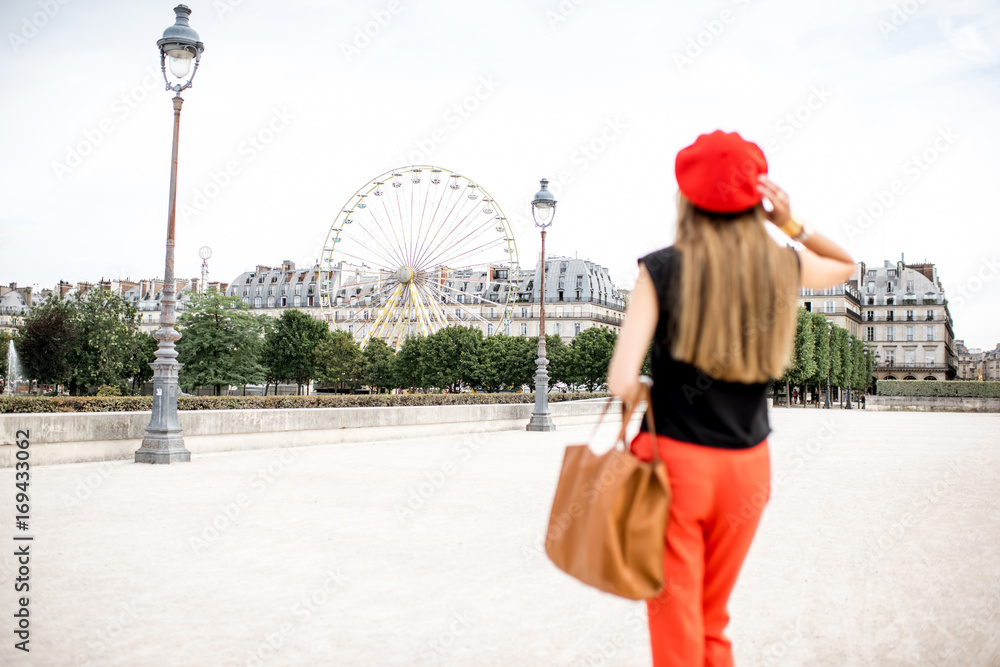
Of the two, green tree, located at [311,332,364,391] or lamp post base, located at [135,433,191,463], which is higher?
green tree, located at [311,332,364,391]

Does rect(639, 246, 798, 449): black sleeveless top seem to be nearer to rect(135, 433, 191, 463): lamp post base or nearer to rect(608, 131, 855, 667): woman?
rect(608, 131, 855, 667): woman

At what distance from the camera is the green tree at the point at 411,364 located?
72625 millimetres

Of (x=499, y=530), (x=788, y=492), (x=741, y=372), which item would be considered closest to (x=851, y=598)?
(x=499, y=530)

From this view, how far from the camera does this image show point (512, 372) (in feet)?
Result: 245

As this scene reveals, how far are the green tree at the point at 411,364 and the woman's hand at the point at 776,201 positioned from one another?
228ft

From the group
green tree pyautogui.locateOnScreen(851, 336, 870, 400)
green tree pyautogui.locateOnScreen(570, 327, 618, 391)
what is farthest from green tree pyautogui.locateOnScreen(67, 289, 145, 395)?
green tree pyautogui.locateOnScreen(851, 336, 870, 400)

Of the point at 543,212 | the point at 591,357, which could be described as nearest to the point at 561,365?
the point at 591,357

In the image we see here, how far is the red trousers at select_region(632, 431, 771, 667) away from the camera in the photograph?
2396 mm

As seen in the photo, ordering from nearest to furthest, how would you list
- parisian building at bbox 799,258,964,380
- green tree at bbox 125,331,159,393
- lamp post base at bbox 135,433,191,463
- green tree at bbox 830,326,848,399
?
lamp post base at bbox 135,433,191,463 → green tree at bbox 125,331,159,393 → green tree at bbox 830,326,848,399 → parisian building at bbox 799,258,964,380

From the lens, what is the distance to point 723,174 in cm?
247

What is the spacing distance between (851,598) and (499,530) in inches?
119

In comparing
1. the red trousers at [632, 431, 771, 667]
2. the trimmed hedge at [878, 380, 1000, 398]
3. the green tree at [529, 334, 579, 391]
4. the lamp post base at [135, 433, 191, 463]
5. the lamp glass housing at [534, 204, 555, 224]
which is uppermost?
the lamp glass housing at [534, 204, 555, 224]

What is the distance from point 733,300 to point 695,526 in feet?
2.06

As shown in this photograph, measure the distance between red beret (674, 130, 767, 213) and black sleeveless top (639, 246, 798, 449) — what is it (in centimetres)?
18
